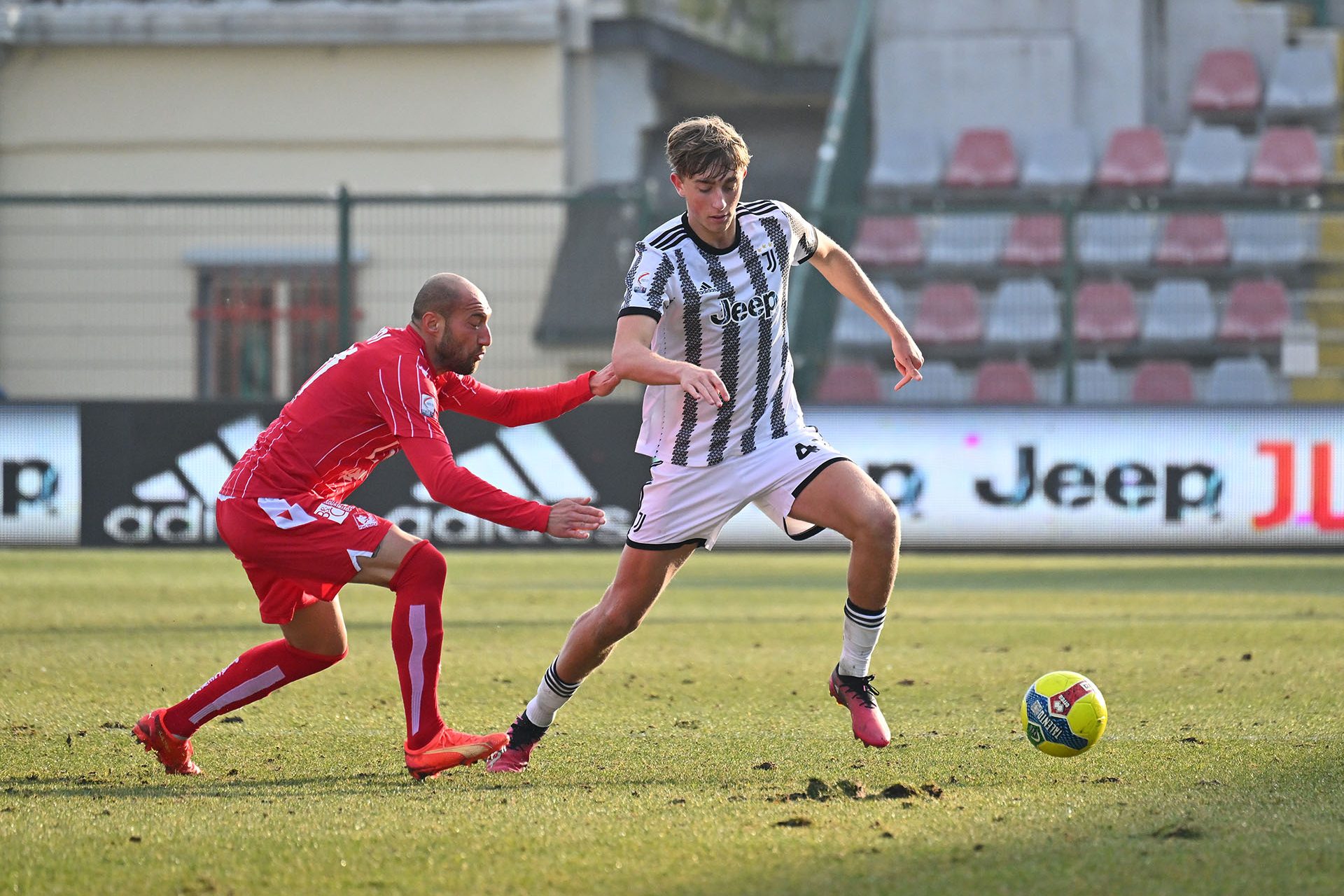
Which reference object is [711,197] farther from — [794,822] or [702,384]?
[794,822]

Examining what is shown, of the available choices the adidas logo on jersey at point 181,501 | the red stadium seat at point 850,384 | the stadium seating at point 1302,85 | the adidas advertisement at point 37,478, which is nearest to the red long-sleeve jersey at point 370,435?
the adidas logo on jersey at point 181,501

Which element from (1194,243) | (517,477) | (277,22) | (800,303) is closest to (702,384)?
(517,477)

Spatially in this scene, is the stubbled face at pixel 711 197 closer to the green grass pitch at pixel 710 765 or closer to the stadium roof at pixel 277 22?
the green grass pitch at pixel 710 765

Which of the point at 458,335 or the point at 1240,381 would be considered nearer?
the point at 458,335

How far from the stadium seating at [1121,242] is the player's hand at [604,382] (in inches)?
498

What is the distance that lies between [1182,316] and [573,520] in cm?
1338

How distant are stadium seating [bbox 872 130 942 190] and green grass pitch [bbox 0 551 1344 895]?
1047 cm

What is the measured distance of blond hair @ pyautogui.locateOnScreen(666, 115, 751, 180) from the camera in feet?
17.2

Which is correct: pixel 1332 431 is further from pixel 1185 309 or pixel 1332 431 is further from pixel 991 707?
pixel 991 707

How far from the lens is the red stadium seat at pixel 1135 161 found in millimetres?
19703

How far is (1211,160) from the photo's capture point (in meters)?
19.9

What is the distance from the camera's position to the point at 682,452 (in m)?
5.59

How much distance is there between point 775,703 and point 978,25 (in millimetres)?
16493

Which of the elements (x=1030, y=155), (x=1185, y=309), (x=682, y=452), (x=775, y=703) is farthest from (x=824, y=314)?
(x=682, y=452)
